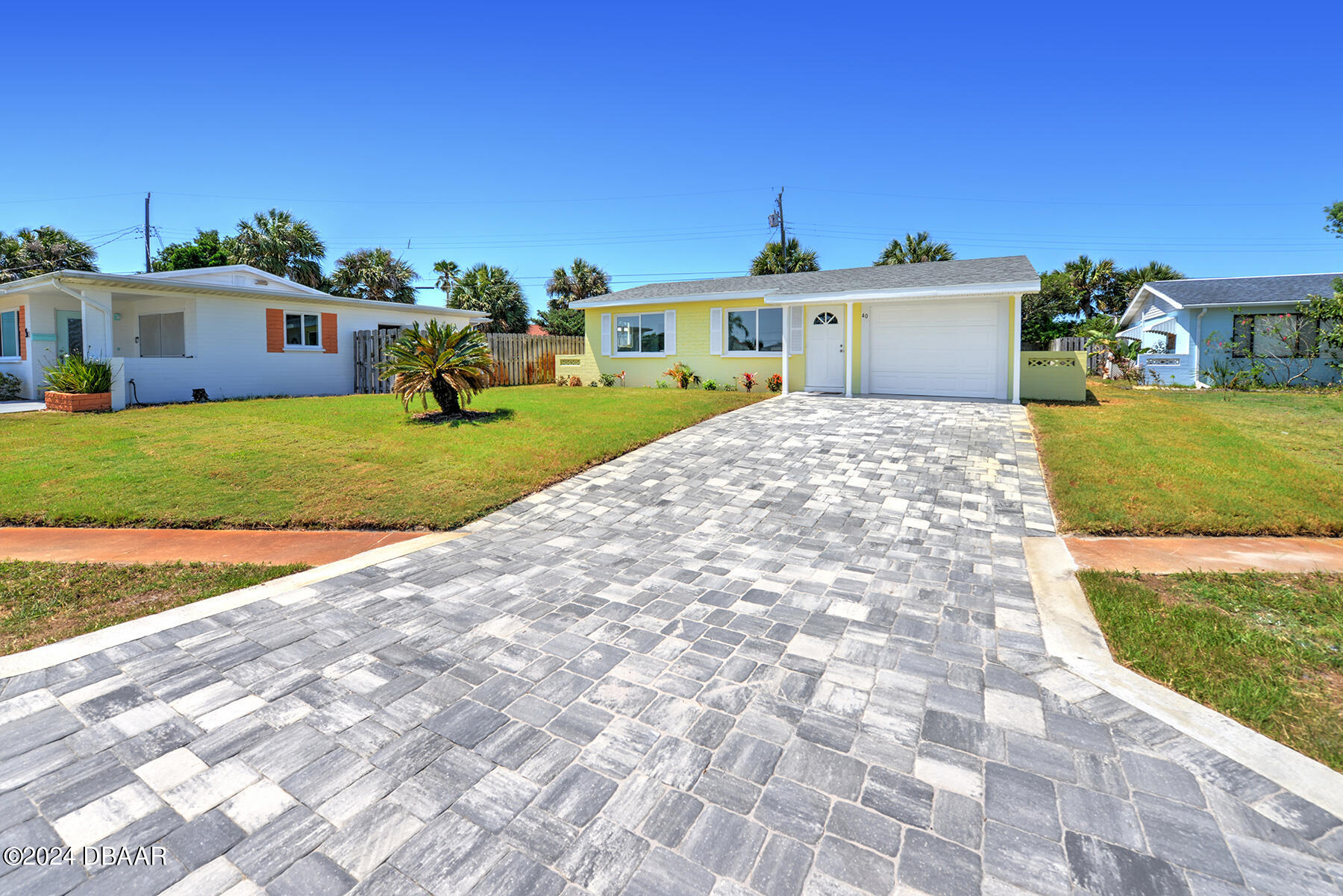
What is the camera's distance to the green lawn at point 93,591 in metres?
3.71

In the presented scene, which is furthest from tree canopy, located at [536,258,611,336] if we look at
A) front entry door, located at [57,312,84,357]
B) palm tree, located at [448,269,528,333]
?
front entry door, located at [57,312,84,357]

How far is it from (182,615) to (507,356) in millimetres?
16598

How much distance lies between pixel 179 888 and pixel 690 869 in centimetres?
161

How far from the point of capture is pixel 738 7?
10.7 m

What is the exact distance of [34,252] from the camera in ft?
91.8

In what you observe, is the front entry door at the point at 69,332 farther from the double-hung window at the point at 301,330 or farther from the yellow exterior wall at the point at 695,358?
the yellow exterior wall at the point at 695,358

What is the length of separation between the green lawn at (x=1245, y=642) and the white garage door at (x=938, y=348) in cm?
1041

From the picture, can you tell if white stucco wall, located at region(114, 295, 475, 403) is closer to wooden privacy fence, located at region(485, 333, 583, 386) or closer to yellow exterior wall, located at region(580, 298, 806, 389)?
wooden privacy fence, located at region(485, 333, 583, 386)

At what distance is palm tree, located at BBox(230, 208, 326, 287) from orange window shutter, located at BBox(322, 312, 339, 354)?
14102 millimetres

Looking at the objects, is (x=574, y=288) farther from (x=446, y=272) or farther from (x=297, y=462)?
(x=297, y=462)

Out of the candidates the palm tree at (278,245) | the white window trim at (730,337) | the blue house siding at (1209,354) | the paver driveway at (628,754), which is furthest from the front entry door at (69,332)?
the blue house siding at (1209,354)

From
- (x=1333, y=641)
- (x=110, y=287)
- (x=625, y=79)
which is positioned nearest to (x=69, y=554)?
(x=1333, y=641)

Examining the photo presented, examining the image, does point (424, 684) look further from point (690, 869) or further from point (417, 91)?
point (417, 91)

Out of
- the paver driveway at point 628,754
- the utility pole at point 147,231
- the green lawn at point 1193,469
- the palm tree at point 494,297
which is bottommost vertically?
the paver driveway at point 628,754
